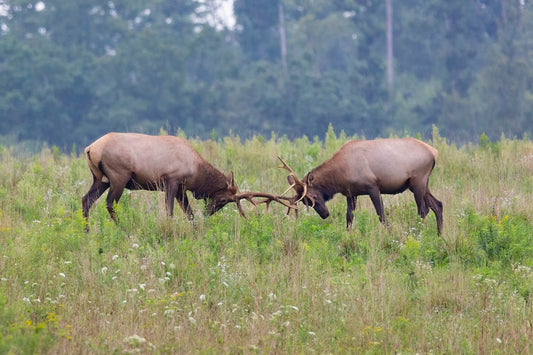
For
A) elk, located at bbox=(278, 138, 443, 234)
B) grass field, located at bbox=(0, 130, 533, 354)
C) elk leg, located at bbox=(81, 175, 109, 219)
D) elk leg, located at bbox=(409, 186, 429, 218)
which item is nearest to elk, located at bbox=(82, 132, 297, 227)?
elk leg, located at bbox=(81, 175, 109, 219)

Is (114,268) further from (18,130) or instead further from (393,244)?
(18,130)

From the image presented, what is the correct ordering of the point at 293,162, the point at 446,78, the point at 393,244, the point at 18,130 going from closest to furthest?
the point at 393,244 < the point at 293,162 < the point at 18,130 < the point at 446,78

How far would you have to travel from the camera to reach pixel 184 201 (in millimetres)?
10820

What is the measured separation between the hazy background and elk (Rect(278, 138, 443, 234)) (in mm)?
24102

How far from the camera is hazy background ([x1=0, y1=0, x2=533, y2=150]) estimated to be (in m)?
37.2

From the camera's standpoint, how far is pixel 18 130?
3625cm

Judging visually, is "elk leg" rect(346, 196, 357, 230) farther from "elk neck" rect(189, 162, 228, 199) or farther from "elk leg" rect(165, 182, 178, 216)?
"elk leg" rect(165, 182, 178, 216)

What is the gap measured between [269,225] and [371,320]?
3117mm

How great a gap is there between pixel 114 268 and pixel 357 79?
3428 centimetres

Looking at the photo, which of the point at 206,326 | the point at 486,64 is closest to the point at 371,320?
the point at 206,326

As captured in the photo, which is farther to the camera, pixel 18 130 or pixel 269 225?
pixel 18 130

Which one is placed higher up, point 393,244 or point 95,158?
point 95,158

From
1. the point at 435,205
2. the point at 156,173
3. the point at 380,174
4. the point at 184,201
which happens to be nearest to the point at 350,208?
the point at 380,174

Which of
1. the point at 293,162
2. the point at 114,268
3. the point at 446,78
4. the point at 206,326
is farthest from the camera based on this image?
the point at 446,78
